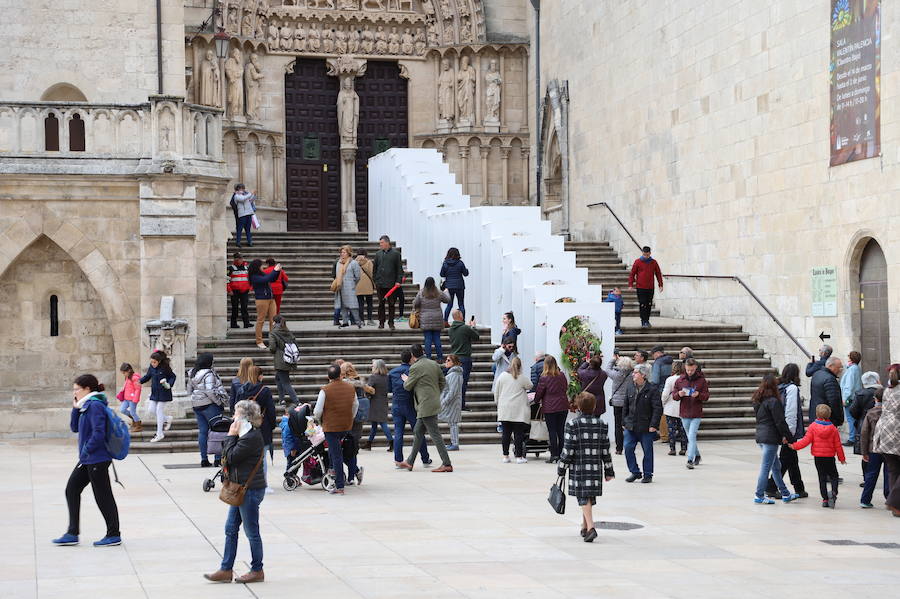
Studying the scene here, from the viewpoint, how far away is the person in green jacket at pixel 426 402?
15.9 meters

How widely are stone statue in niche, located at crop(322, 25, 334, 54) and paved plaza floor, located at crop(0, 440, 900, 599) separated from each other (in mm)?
16856

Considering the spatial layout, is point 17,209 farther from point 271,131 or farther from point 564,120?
point 564,120

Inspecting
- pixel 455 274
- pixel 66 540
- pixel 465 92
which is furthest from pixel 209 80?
pixel 66 540

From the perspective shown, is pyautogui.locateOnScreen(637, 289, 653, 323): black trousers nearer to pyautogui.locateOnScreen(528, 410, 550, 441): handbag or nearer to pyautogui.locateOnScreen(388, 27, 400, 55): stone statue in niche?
pyautogui.locateOnScreen(528, 410, 550, 441): handbag

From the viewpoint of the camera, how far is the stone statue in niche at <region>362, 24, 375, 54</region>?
31.5m

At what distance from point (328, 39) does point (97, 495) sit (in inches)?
849

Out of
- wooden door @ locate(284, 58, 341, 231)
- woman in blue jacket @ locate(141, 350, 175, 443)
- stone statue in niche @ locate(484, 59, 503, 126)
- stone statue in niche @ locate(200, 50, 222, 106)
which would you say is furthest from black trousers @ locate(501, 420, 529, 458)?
stone statue in niche @ locate(484, 59, 503, 126)

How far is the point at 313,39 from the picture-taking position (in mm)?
31078

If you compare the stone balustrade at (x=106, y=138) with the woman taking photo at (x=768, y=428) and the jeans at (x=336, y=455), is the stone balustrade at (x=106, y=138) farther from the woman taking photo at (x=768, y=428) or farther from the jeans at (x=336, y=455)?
the woman taking photo at (x=768, y=428)

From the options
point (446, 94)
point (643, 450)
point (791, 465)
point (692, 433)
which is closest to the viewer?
point (791, 465)

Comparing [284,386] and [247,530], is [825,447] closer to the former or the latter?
[247,530]

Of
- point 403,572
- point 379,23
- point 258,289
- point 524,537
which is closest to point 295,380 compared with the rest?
point 258,289

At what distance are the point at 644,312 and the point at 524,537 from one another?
37.8 feet

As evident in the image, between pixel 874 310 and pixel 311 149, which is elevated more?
pixel 311 149
